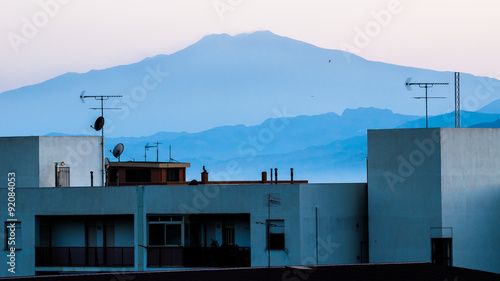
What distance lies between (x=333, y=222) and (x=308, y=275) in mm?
12545

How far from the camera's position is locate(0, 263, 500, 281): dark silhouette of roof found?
1827 centimetres

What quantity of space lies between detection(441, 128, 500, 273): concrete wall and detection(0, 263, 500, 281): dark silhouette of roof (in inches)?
348

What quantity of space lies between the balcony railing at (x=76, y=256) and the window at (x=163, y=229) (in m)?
1.95

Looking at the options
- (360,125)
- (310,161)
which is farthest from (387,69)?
(310,161)

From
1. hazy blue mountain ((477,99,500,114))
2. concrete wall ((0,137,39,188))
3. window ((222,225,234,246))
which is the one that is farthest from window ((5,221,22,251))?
hazy blue mountain ((477,99,500,114))

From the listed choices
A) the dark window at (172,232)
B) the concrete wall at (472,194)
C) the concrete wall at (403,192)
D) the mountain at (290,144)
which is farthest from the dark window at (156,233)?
the mountain at (290,144)

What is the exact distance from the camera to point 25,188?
3312 cm

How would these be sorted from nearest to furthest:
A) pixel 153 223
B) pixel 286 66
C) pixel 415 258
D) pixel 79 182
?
1. pixel 415 258
2. pixel 153 223
3. pixel 79 182
4. pixel 286 66

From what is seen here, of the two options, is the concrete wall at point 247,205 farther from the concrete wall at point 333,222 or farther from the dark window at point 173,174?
the dark window at point 173,174

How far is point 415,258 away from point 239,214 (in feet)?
23.3

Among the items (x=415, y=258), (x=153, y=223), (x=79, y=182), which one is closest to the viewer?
(x=415, y=258)

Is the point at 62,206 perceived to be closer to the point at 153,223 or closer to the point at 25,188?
the point at 25,188

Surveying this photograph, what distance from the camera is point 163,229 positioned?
3212 cm

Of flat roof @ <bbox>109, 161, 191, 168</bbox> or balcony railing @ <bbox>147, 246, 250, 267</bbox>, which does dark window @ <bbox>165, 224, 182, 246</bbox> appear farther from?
flat roof @ <bbox>109, 161, 191, 168</bbox>
